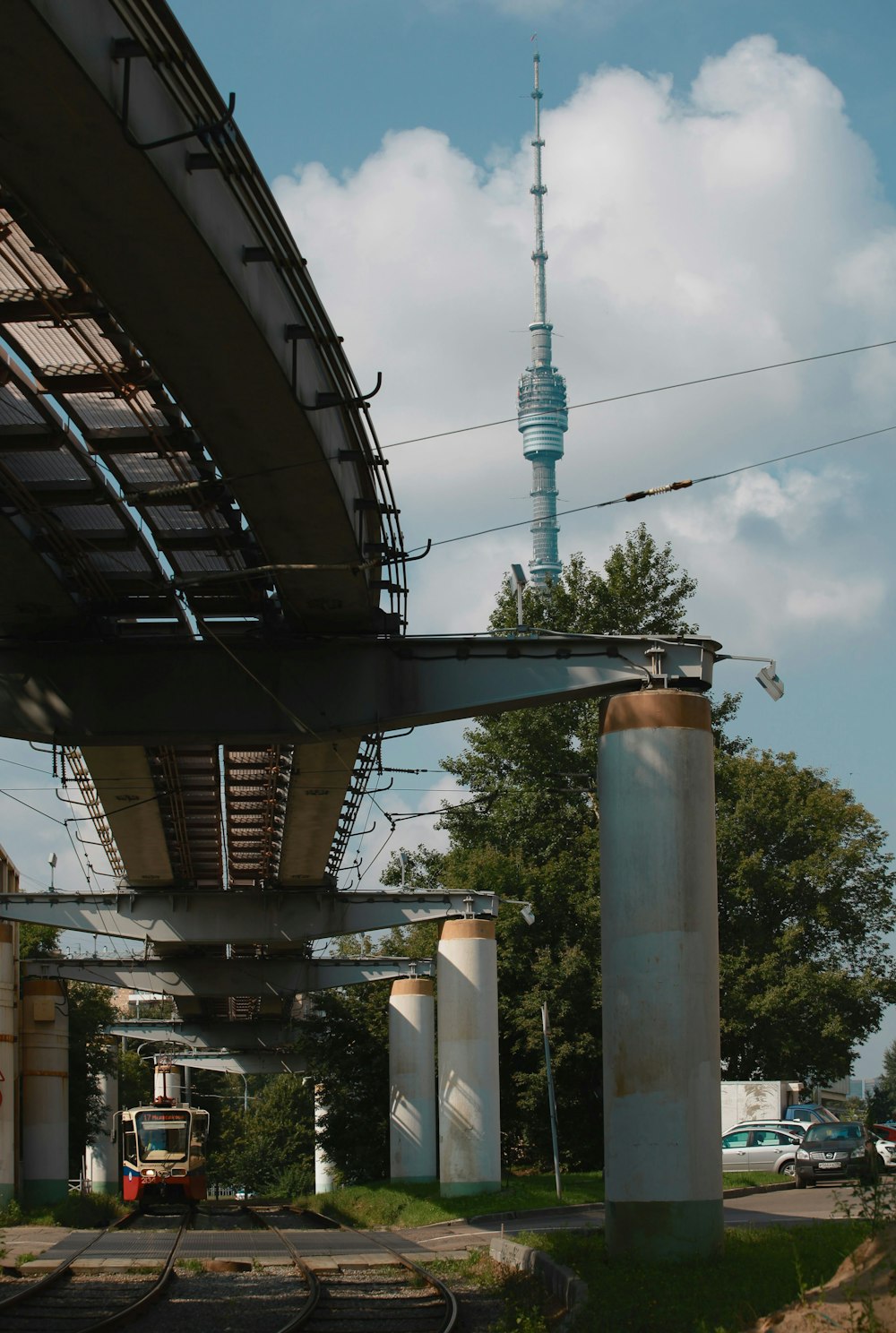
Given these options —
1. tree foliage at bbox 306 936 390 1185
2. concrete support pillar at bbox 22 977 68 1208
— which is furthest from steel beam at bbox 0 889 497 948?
tree foliage at bbox 306 936 390 1185

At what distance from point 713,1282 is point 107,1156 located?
212ft

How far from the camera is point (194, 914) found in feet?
120

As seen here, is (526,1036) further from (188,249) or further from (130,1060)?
(130,1060)

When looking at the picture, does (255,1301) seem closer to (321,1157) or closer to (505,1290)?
(505,1290)

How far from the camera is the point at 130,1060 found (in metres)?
89.6

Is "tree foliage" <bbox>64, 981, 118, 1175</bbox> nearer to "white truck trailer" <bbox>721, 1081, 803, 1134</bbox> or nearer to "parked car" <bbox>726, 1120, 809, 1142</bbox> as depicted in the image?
"white truck trailer" <bbox>721, 1081, 803, 1134</bbox>

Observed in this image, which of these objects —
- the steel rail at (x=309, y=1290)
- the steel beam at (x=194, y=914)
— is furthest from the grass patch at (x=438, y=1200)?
the steel beam at (x=194, y=914)

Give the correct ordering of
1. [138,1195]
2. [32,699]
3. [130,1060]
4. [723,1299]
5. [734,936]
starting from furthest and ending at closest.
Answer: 1. [130,1060]
2. [734,936]
3. [138,1195]
4. [32,699]
5. [723,1299]

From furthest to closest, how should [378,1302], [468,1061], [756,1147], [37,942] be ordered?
[37,942]
[756,1147]
[468,1061]
[378,1302]

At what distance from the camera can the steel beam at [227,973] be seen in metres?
45.4

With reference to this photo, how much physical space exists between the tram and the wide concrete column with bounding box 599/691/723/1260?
33806 millimetres

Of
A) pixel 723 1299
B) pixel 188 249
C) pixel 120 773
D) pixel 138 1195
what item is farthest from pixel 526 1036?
pixel 188 249

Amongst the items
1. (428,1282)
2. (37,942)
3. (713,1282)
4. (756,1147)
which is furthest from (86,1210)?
(713,1282)

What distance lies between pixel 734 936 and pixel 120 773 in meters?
31.0
